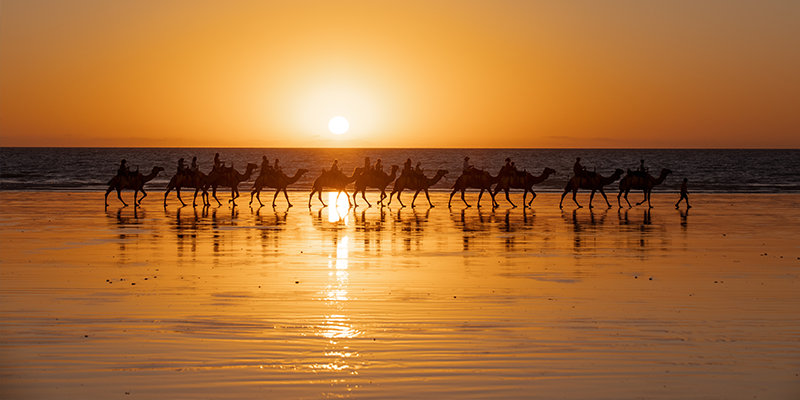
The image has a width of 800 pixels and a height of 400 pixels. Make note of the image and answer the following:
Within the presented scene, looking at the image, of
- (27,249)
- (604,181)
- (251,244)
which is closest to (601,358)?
(251,244)

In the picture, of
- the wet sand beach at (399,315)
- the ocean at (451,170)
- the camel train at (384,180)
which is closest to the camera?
the wet sand beach at (399,315)

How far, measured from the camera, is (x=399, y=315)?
29.8ft

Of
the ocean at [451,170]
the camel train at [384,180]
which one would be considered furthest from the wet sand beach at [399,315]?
the ocean at [451,170]

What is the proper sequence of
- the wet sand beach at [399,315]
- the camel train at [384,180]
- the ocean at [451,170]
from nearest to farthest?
the wet sand beach at [399,315], the camel train at [384,180], the ocean at [451,170]

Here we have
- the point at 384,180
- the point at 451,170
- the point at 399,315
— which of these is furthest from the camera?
the point at 451,170

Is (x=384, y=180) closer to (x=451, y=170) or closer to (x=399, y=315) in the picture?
(x=399, y=315)

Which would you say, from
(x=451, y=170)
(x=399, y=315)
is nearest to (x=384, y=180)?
(x=399, y=315)

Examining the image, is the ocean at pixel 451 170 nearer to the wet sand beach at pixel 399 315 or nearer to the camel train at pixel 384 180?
the camel train at pixel 384 180

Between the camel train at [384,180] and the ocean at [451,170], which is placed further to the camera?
the ocean at [451,170]

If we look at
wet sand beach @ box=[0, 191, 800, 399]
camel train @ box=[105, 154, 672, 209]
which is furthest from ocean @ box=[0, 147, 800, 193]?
wet sand beach @ box=[0, 191, 800, 399]

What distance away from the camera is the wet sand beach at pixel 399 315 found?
6.57 meters

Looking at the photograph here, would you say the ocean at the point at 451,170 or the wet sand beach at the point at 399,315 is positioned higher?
the ocean at the point at 451,170

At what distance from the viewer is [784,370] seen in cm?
693

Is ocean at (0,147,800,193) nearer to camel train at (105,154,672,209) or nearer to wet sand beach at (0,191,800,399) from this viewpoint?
camel train at (105,154,672,209)
